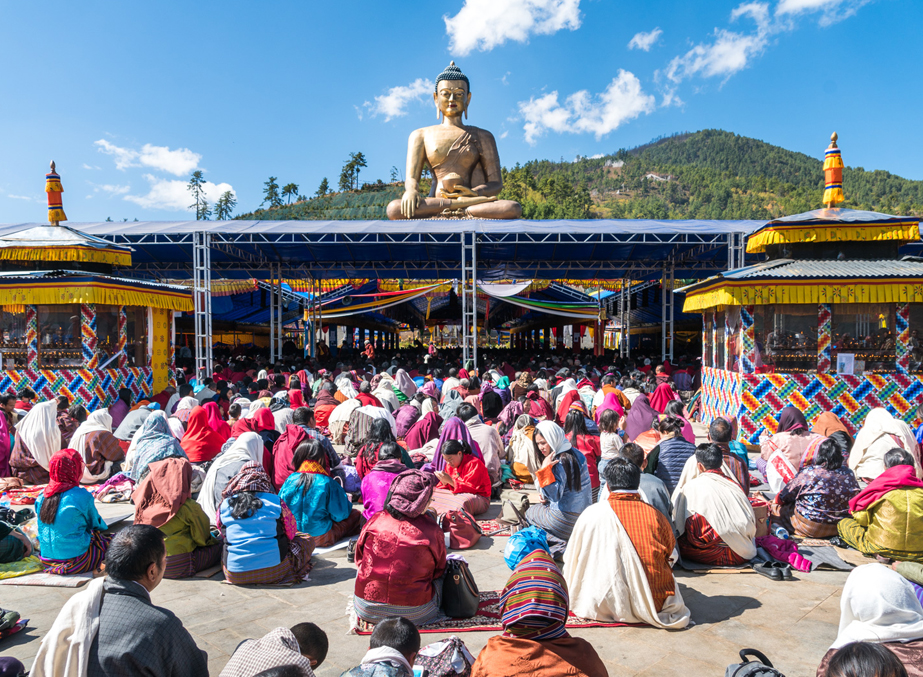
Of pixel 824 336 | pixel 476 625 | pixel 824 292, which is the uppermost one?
pixel 824 292

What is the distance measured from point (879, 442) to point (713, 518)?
9.05ft

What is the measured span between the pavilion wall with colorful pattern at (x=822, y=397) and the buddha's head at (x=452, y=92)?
1171cm

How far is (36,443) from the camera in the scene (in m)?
6.49

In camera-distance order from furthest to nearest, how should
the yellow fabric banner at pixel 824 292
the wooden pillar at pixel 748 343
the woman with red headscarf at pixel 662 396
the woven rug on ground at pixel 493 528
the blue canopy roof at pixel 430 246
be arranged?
the blue canopy roof at pixel 430 246 → the woman with red headscarf at pixel 662 396 → the wooden pillar at pixel 748 343 → the yellow fabric banner at pixel 824 292 → the woven rug on ground at pixel 493 528

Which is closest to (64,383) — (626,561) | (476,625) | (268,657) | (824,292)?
(476,625)

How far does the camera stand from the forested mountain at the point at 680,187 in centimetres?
6550

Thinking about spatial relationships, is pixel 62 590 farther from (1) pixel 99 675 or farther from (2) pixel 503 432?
(2) pixel 503 432

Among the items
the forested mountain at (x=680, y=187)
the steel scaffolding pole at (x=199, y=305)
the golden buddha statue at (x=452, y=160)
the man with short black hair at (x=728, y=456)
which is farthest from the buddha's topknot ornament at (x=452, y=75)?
the forested mountain at (x=680, y=187)

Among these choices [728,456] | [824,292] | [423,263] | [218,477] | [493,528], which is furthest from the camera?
[423,263]

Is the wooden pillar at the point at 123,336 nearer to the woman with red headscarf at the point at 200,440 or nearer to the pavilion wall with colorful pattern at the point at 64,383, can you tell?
the pavilion wall with colorful pattern at the point at 64,383

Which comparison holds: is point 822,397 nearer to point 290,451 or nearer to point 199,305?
point 290,451

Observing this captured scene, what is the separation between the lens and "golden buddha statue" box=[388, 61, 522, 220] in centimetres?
1694

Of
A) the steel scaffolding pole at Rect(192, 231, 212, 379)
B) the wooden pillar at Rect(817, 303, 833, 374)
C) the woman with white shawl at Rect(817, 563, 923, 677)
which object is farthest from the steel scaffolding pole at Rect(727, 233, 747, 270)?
the woman with white shawl at Rect(817, 563, 923, 677)

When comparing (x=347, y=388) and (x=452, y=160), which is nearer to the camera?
(x=347, y=388)
